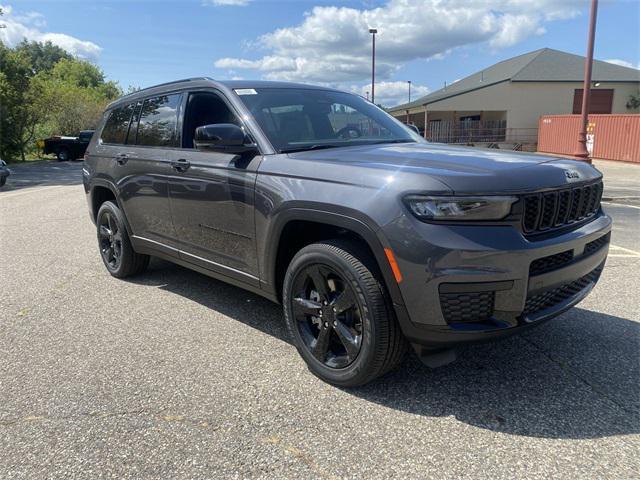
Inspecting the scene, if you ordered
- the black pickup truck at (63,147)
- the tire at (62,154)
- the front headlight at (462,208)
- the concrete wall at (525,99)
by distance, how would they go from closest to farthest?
1. the front headlight at (462,208)
2. the black pickup truck at (63,147)
3. the tire at (62,154)
4. the concrete wall at (525,99)

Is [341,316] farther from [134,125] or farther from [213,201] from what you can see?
[134,125]

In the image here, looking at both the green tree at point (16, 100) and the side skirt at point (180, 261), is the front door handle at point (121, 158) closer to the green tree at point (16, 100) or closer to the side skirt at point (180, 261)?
Result: the side skirt at point (180, 261)

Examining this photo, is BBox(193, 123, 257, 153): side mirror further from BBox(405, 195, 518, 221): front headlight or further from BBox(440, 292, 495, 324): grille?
BBox(440, 292, 495, 324): grille

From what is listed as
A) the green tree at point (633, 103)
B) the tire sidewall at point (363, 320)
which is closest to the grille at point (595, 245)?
the tire sidewall at point (363, 320)

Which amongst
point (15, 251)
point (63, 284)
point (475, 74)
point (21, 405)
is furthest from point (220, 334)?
point (475, 74)

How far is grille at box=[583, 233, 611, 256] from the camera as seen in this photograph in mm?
3034

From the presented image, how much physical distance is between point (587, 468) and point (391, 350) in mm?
1038

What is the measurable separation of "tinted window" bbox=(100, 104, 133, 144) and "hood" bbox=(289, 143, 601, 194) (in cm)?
261

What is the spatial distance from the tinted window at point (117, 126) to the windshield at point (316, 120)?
1.89 meters

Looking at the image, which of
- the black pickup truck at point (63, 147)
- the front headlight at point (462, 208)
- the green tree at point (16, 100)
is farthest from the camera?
the black pickup truck at point (63, 147)

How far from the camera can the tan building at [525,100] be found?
36.3m

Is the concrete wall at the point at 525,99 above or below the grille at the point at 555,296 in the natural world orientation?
above

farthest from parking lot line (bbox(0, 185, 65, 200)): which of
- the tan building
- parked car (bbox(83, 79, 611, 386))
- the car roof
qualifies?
the tan building

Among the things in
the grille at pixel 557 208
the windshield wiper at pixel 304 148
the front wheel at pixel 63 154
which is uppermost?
the windshield wiper at pixel 304 148
